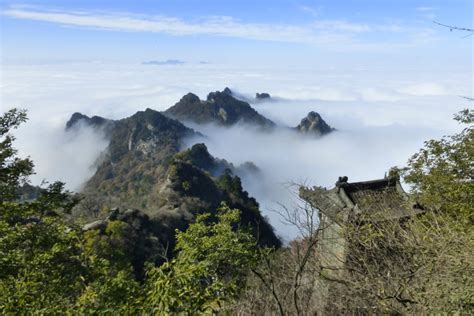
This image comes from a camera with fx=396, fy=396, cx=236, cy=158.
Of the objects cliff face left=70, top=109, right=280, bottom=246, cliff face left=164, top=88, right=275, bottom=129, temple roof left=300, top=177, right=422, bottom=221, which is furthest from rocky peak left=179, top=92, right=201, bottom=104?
temple roof left=300, top=177, right=422, bottom=221

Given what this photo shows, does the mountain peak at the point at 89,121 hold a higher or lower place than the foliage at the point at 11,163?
higher

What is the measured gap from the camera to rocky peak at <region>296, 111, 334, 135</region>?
467 feet

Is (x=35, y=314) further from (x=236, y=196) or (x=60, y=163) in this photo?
(x=60, y=163)

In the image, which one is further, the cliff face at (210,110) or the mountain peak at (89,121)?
the cliff face at (210,110)

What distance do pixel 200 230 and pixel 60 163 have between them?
14756 cm

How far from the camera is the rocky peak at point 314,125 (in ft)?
467

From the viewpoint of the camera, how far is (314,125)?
14775 cm

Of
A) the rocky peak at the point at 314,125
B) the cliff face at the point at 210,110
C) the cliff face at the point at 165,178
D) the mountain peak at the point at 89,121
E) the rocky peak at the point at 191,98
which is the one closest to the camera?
the cliff face at the point at 165,178

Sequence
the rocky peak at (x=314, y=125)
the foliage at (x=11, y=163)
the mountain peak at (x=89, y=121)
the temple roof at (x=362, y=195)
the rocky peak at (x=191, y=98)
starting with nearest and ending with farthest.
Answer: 1. the foliage at (x=11, y=163)
2. the temple roof at (x=362, y=195)
3. the mountain peak at (x=89, y=121)
4. the rocky peak at (x=191, y=98)
5. the rocky peak at (x=314, y=125)

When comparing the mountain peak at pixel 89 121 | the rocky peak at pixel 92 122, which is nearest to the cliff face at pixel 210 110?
the rocky peak at pixel 92 122

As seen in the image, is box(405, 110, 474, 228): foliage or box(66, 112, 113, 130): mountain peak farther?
box(66, 112, 113, 130): mountain peak

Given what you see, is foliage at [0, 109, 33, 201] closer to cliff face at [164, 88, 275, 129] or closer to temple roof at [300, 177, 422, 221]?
temple roof at [300, 177, 422, 221]

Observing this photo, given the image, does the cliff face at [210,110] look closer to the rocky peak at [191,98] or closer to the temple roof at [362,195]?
the rocky peak at [191,98]

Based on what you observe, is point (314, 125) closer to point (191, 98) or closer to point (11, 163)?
point (191, 98)
